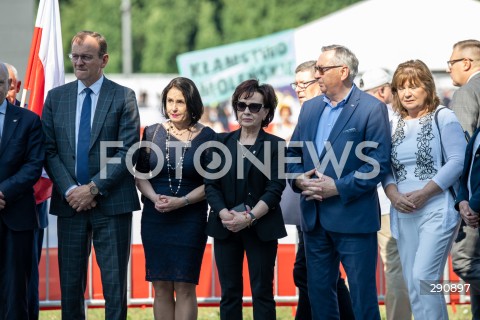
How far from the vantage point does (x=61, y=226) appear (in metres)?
6.64

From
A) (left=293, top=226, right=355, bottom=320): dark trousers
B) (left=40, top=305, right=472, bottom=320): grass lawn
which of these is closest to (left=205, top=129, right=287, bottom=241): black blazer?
(left=293, top=226, right=355, bottom=320): dark trousers

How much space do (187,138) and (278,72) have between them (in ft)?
45.0

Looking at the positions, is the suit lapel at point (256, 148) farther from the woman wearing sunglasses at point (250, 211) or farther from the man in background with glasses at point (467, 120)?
the man in background with glasses at point (467, 120)

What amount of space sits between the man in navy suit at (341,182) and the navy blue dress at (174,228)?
2.48ft

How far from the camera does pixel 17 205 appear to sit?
258 inches

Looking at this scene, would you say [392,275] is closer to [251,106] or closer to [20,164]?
[251,106]

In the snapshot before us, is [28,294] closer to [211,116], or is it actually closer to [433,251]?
[433,251]

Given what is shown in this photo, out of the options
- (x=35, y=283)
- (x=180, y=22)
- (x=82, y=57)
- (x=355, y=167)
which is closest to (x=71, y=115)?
(x=82, y=57)

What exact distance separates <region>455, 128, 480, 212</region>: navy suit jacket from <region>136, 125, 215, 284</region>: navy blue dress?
1830mm

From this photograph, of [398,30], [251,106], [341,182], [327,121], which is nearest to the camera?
[341,182]

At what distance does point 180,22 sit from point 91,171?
42.8 meters

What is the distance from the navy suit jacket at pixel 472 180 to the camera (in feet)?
19.5

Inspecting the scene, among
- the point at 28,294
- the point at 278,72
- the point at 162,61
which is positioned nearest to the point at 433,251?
the point at 28,294

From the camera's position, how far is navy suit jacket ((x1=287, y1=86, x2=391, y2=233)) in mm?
6273
